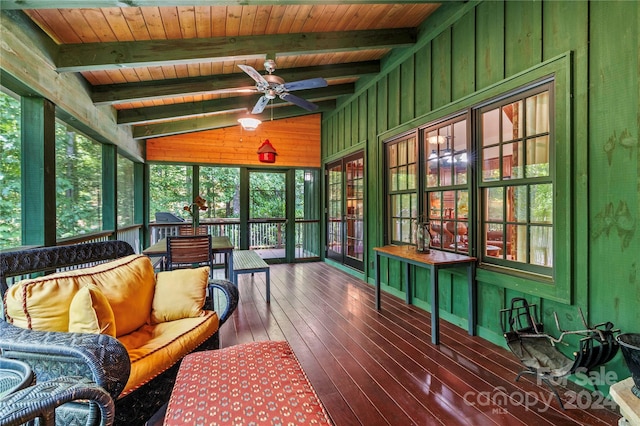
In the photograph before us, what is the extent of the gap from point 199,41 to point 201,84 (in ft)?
3.15

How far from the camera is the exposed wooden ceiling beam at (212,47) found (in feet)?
9.23

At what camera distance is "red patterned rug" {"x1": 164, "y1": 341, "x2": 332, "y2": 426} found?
3.66ft

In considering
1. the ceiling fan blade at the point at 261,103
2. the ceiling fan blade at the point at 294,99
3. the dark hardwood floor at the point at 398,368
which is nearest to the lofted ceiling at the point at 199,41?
the ceiling fan blade at the point at 261,103

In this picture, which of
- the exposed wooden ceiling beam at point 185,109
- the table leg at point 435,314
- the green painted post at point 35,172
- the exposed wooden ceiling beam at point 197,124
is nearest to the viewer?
the green painted post at point 35,172

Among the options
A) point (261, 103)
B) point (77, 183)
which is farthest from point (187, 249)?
point (261, 103)

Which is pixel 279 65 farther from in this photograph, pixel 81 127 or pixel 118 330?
pixel 118 330

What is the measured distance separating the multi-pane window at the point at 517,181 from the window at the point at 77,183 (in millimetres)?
4309

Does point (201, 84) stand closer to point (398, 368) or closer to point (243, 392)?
point (243, 392)

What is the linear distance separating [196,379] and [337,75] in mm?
4513

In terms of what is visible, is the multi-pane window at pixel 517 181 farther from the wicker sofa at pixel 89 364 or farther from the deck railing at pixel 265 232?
the deck railing at pixel 265 232

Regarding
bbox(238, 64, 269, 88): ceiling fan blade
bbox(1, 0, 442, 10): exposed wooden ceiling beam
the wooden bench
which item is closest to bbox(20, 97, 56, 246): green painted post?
bbox(1, 0, 442, 10): exposed wooden ceiling beam

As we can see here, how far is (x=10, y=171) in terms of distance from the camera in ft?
7.80

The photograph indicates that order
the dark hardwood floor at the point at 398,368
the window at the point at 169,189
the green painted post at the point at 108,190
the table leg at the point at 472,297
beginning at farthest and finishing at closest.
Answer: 1. the window at the point at 169,189
2. the green painted post at the point at 108,190
3. the table leg at the point at 472,297
4. the dark hardwood floor at the point at 398,368

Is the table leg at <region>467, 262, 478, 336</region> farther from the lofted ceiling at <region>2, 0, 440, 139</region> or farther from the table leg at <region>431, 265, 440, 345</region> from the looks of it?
the lofted ceiling at <region>2, 0, 440, 139</region>
